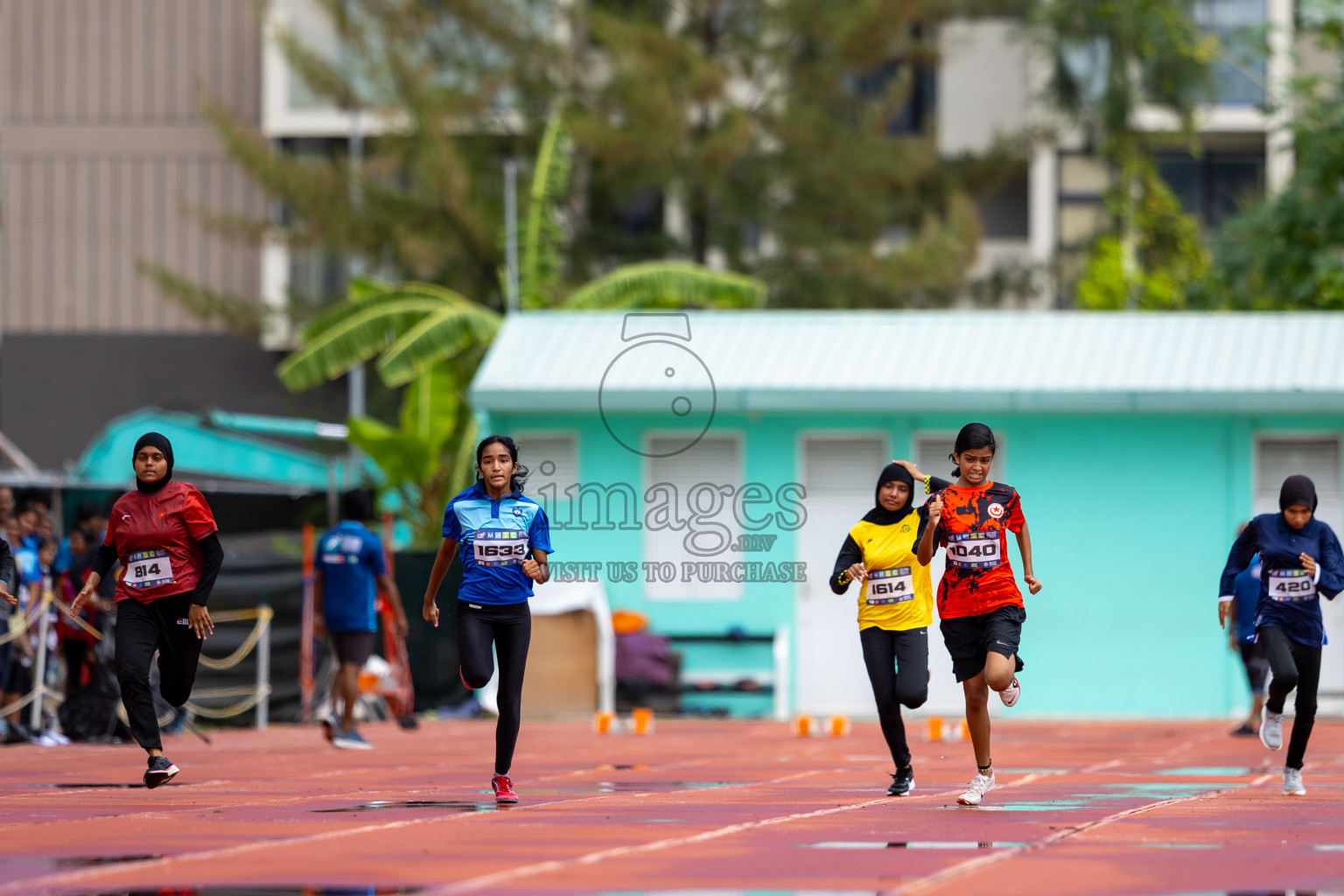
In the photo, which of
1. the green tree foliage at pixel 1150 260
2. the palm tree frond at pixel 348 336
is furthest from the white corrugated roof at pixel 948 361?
the green tree foliage at pixel 1150 260

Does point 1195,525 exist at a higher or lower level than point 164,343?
lower

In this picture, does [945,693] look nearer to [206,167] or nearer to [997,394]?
[997,394]

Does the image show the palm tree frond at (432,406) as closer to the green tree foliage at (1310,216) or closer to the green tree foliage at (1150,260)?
the green tree foliage at (1310,216)

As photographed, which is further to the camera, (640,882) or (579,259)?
(579,259)

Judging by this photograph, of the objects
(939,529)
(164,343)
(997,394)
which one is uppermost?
(164,343)

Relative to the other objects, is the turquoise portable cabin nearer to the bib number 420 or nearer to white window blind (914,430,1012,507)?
white window blind (914,430,1012,507)

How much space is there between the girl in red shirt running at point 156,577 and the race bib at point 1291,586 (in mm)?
5956

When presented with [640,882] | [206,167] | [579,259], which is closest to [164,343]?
[206,167]

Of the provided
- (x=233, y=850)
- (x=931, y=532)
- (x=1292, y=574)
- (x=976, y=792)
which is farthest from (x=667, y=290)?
(x=233, y=850)

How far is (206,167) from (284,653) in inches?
929

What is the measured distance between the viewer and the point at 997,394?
66.4ft

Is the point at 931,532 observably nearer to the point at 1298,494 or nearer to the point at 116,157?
the point at 1298,494

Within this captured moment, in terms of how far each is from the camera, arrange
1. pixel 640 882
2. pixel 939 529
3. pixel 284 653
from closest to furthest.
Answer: pixel 640 882, pixel 939 529, pixel 284 653

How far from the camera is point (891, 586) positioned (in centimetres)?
1045
